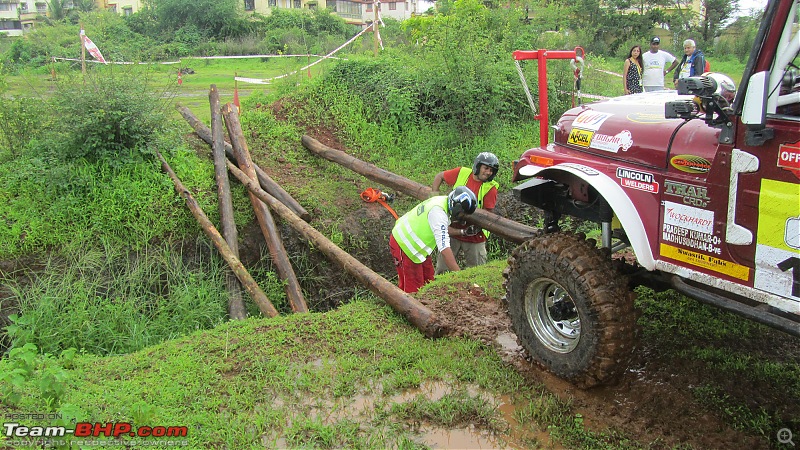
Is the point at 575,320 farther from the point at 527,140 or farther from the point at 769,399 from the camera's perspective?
the point at 527,140

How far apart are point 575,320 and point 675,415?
0.90 m

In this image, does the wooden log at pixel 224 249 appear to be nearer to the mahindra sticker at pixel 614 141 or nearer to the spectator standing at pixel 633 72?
the mahindra sticker at pixel 614 141

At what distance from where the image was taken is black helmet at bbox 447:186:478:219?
6316mm

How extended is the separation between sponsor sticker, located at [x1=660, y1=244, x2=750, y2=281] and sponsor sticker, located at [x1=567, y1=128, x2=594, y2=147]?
3.44ft

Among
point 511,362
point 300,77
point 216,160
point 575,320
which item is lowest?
point 511,362

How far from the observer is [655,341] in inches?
195

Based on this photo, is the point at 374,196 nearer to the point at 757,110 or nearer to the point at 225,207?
the point at 225,207

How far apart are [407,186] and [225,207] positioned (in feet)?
8.19

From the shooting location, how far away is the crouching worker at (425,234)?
A: 641cm

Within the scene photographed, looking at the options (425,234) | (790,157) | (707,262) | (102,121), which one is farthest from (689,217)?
(102,121)

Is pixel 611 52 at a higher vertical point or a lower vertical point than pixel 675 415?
higher

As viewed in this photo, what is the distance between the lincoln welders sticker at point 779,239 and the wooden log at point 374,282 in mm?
2601

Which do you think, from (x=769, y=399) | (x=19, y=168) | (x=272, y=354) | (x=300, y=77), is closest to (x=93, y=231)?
(x=19, y=168)

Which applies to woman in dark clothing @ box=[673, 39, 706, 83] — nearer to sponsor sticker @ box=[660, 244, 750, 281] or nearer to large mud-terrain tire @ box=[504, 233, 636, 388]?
large mud-terrain tire @ box=[504, 233, 636, 388]
